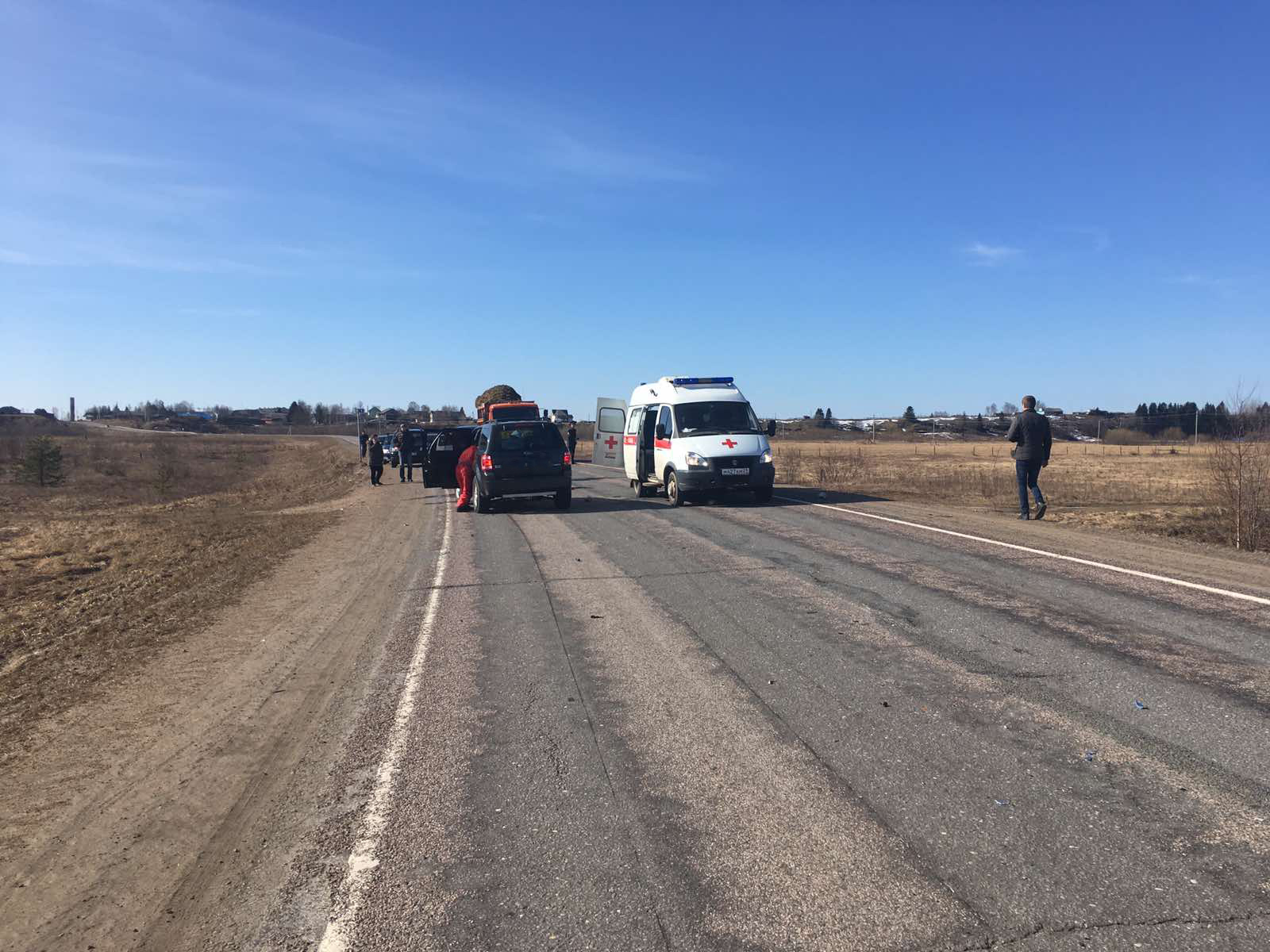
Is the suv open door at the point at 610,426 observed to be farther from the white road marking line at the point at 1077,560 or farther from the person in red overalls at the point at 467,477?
the white road marking line at the point at 1077,560

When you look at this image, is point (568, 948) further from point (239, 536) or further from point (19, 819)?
point (239, 536)

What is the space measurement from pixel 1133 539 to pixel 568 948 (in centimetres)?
1223

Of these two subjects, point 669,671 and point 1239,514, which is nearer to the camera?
point 669,671

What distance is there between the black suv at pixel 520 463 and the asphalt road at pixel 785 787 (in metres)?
10.1

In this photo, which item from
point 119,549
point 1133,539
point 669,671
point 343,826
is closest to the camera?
point 343,826

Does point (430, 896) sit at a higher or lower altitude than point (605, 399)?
lower

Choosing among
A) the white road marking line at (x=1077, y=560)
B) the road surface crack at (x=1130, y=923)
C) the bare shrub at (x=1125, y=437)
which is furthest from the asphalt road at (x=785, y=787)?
the bare shrub at (x=1125, y=437)

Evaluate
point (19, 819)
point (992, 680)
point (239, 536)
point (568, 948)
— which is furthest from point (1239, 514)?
point (239, 536)

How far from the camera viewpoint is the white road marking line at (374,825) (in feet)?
11.2

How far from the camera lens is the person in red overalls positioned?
20.3 metres

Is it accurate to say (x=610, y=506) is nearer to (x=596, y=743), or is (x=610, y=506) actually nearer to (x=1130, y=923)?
(x=596, y=743)

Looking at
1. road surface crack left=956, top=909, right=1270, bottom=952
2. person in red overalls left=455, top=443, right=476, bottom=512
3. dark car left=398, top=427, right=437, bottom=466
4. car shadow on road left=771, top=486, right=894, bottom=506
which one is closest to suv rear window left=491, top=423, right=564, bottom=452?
person in red overalls left=455, top=443, right=476, bottom=512

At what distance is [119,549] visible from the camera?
1669cm

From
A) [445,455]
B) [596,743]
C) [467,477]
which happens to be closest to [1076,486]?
[467,477]
